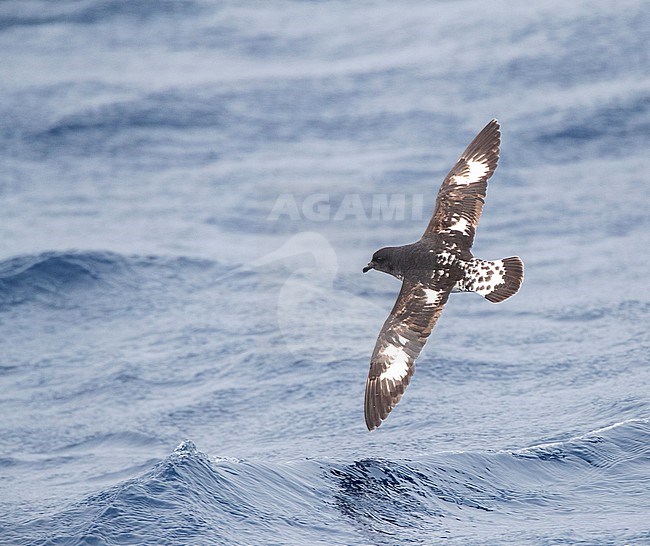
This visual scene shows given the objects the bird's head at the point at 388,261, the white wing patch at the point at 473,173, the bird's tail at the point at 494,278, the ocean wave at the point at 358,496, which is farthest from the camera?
the white wing patch at the point at 473,173

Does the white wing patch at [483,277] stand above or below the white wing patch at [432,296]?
above

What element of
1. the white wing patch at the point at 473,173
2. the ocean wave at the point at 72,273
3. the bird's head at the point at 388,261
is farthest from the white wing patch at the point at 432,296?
the ocean wave at the point at 72,273

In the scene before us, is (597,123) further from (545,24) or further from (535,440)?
(535,440)

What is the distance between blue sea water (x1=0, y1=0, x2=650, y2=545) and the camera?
9164mm

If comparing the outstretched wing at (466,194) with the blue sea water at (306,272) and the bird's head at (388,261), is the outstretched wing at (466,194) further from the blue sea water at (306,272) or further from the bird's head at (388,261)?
the blue sea water at (306,272)

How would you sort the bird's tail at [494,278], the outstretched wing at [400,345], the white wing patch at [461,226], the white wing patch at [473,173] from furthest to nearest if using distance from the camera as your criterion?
the white wing patch at [473,173] → the white wing patch at [461,226] → the bird's tail at [494,278] → the outstretched wing at [400,345]

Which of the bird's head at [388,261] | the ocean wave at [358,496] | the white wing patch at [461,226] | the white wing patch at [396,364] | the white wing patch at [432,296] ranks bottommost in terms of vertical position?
the ocean wave at [358,496]

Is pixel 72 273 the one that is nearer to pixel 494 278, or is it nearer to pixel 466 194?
pixel 466 194

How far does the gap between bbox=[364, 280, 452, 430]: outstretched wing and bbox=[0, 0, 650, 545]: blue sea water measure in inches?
25.4

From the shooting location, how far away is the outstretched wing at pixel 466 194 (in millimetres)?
10031

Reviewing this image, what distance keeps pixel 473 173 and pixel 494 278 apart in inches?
48.3

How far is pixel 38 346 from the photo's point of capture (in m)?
14.0

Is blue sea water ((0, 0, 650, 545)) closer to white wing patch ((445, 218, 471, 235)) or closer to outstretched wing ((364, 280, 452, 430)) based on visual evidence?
outstretched wing ((364, 280, 452, 430))

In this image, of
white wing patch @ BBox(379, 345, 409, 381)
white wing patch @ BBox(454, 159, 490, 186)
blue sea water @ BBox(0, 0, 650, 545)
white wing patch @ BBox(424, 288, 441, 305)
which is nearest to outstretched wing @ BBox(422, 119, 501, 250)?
white wing patch @ BBox(454, 159, 490, 186)
